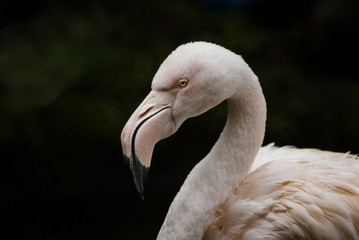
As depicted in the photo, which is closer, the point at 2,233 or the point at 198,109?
the point at 198,109

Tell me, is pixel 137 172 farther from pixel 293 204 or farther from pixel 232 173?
pixel 293 204

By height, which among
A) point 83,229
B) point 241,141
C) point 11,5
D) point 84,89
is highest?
point 11,5

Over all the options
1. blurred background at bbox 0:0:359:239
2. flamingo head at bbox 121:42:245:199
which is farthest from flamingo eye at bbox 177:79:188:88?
blurred background at bbox 0:0:359:239

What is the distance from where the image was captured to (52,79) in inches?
167

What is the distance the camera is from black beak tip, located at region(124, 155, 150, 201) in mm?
1608

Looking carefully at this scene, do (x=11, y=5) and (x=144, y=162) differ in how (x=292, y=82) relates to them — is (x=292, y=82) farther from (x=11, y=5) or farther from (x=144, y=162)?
(x=144, y=162)

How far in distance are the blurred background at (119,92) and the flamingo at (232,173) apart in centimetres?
98

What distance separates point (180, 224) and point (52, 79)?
2.81 m

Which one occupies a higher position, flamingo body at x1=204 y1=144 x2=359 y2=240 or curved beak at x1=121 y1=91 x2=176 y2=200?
curved beak at x1=121 y1=91 x2=176 y2=200

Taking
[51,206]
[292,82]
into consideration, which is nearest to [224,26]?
[292,82]

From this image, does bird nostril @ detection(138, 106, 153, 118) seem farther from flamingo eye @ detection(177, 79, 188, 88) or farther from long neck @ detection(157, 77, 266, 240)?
long neck @ detection(157, 77, 266, 240)

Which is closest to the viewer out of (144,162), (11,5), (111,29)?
(144,162)

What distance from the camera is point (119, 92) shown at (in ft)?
13.6

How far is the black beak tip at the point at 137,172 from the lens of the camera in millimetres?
1608
